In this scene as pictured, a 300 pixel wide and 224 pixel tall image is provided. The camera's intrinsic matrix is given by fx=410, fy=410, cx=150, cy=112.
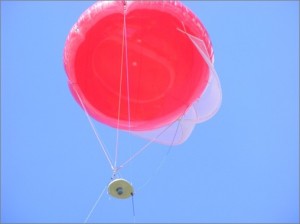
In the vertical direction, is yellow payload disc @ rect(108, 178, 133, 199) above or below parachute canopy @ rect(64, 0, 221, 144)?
below

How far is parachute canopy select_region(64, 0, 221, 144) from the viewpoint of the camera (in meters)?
4.78

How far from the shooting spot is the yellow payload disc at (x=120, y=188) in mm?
4406

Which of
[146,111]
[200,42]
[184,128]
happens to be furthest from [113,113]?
[200,42]

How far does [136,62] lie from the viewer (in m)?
5.08

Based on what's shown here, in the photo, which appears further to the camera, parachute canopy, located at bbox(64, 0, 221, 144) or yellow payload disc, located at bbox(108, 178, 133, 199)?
parachute canopy, located at bbox(64, 0, 221, 144)

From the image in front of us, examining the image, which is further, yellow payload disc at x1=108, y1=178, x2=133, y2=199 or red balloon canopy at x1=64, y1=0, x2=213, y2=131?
red balloon canopy at x1=64, y1=0, x2=213, y2=131

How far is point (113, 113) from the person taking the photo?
212 inches

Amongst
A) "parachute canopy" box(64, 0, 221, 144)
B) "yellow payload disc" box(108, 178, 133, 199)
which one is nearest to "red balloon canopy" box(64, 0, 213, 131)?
"parachute canopy" box(64, 0, 221, 144)

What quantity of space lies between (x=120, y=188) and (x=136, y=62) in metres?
1.59

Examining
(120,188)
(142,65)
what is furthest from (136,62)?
(120,188)

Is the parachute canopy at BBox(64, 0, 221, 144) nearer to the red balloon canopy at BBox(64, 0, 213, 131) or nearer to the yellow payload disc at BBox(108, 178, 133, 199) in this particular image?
the red balloon canopy at BBox(64, 0, 213, 131)

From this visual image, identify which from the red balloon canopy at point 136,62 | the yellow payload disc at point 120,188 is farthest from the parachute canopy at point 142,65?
the yellow payload disc at point 120,188

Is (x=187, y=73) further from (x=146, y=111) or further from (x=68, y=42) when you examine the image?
(x=68, y=42)

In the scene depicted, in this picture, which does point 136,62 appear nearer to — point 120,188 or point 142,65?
point 142,65
